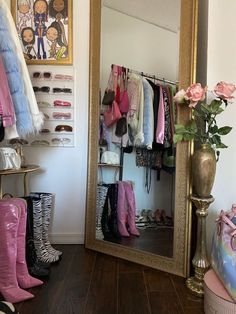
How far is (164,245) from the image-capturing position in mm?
2004

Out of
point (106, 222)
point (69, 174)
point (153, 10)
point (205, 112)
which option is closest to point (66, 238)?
point (106, 222)

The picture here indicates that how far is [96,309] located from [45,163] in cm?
129

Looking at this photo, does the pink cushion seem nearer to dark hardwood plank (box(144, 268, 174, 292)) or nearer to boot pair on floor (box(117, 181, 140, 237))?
dark hardwood plank (box(144, 268, 174, 292))

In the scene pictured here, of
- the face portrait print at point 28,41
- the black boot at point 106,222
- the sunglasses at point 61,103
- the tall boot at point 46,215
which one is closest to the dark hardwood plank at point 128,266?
the black boot at point 106,222

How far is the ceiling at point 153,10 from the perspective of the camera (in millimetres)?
1948

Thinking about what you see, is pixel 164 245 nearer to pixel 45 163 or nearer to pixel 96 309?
pixel 96 309

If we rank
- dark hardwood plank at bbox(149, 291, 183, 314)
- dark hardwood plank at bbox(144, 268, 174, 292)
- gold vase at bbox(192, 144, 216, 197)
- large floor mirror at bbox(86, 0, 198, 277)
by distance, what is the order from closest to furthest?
dark hardwood plank at bbox(149, 291, 183, 314) → gold vase at bbox(192, 144, 216, 197) → dark hardwood plank at bbox(144, 268, 174, 292) → large floor mirror at bbox(86, 0, 198, 277)

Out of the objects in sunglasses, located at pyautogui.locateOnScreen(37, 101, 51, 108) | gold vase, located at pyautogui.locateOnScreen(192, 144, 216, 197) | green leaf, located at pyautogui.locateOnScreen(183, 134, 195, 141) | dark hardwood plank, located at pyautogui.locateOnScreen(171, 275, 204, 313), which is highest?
sunglasses, located at pyautogui.locateOnScreen(37, 101, 51, 108)

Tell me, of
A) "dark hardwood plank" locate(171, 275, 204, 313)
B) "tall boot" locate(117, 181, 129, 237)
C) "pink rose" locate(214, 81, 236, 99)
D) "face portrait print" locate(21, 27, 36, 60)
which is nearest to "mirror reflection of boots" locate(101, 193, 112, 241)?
"tall boot" locate(117, 181, 129, 237)

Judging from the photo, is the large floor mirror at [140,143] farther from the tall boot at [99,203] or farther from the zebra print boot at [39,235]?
the zebra print boot at [39,235]

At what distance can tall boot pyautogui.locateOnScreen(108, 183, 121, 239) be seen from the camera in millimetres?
2254

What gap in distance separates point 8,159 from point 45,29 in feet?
3.79

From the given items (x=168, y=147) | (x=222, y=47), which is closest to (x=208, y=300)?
(x=168, y=147)

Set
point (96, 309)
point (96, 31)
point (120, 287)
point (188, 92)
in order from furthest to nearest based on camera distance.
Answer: point (96, 31) < point (120, 287) < point (188, 92) < point (96, 309)
